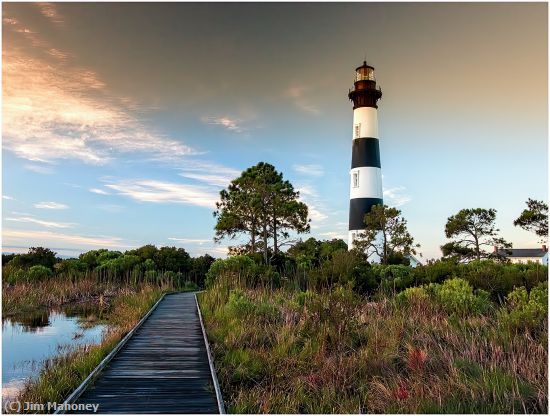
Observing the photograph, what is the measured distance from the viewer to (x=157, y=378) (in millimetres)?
6738

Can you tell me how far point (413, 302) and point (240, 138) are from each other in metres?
15.0

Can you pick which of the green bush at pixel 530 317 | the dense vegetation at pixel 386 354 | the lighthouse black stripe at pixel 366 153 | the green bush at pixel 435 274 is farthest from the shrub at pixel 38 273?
the green bush at pixel 530 317

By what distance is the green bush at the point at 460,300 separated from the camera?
1020cm

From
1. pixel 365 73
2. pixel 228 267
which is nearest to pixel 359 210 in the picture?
pixel 365 73

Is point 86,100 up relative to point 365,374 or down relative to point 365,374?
up

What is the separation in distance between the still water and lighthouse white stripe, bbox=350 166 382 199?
20.0m

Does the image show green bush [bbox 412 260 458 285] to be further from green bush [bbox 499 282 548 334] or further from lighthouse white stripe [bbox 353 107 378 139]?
lighthouse white stripe [bbox 353 107 378 139]

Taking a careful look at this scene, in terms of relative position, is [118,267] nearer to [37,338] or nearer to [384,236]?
[37,338]

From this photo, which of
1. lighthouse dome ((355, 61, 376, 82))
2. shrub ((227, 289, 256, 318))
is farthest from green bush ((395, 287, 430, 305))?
lighthouse dome ((355, 61, 376, 82))

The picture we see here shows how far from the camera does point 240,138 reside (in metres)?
23.8

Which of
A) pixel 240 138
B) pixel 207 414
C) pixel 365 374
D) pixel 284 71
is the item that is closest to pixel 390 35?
pixel 284 71

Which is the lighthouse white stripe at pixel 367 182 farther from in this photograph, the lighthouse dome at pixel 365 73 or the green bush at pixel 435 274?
the green bush at pixel 435 274

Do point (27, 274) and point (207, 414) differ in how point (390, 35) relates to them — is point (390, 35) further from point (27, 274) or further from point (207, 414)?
point (27, 274)

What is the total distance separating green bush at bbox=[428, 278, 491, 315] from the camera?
33.5 ft
